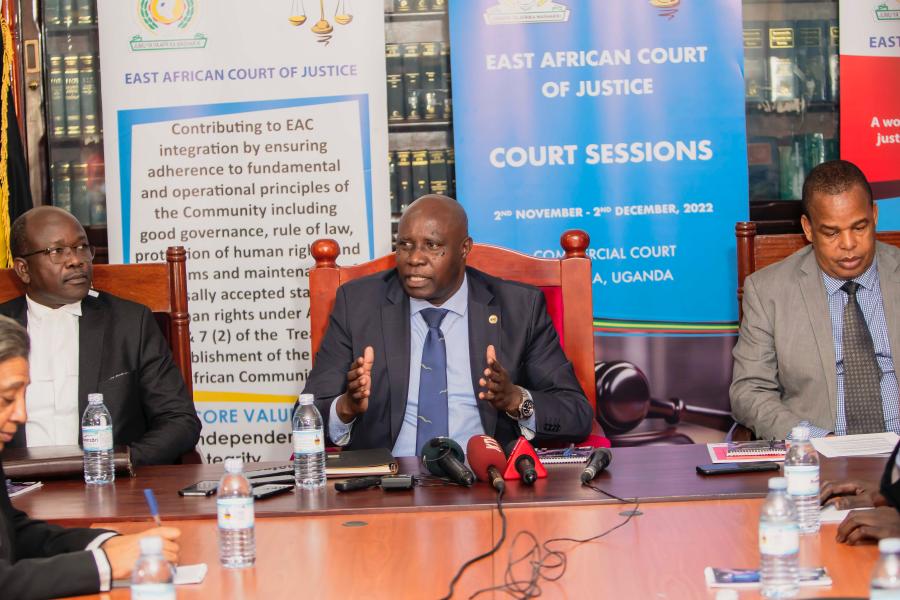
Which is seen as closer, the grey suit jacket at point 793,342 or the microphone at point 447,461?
the microphone at point 447,461

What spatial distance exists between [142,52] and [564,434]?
9.05ft

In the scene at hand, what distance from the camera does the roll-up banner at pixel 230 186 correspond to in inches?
190

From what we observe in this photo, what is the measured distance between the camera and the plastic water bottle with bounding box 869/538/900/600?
1296 mm

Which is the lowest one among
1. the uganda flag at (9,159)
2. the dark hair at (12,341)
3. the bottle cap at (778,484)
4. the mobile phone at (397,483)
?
the mobile phone at (397,483)

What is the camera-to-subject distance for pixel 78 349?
3.50m

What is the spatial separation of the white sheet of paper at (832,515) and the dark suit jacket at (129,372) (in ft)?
6.26

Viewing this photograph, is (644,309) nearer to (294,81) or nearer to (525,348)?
(525,348)

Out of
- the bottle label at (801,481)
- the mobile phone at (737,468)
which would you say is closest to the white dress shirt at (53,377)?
the mobile phone at (737,468)

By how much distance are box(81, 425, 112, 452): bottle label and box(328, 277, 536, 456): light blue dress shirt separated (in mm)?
674

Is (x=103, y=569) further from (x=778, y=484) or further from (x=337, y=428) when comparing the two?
(x=337, y=428)

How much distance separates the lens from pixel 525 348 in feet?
11.1

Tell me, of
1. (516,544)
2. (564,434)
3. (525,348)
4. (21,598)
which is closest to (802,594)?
(516,544)

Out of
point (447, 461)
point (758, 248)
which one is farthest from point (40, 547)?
point (758, 248)

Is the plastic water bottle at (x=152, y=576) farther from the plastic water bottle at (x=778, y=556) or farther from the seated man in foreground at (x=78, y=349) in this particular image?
the seated man in foreground at (x=78, y=349)
